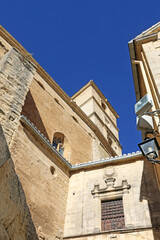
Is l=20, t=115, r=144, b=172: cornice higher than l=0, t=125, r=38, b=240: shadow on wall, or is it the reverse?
l=20, t=115, r=144, b=172: cornice

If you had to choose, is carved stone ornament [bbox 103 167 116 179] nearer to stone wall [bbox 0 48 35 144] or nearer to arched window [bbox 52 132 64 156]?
arched window [bbox 52 132 64 156]

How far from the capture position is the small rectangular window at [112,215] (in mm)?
7902

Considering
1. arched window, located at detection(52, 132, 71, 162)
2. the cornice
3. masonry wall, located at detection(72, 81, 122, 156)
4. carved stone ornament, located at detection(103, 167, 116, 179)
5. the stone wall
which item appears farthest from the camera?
masonry wall, located at detection(72, 81, 122, 156)

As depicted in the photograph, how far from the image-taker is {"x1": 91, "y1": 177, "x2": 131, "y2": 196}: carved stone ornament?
28.3ft

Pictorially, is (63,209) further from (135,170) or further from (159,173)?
(159,173)

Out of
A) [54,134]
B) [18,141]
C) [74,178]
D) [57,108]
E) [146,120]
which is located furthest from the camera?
[57,108]

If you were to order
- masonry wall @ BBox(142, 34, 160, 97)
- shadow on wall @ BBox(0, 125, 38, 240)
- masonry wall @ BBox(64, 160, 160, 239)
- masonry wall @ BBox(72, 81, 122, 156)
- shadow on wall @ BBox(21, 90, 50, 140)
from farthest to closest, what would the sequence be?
masonry wall @ BBox(72, 81, 122, 156) → shadow on wall @ BBox(21, 90, 50, 140) → masonry wall @ BBox(64, 160, 160, 239) → masonry wall @ BBox(142, 34, 160, 97) → shadow on wall @ BBox(0, 125, 38, 240)

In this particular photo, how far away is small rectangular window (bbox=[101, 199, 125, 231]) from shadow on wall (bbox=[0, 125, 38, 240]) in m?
4.04

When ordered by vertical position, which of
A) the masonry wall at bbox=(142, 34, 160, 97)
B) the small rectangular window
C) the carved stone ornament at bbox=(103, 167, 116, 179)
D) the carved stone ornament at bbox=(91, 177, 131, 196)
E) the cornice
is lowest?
the small rectangular window

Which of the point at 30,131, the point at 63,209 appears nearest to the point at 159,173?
the point at 63,209

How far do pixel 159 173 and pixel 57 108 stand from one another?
7685mm

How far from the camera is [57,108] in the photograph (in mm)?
13625

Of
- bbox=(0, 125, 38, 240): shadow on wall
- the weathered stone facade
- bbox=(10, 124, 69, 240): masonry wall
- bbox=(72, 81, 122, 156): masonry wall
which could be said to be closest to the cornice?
the weathered stone facade

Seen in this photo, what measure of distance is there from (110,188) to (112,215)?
1027 mm
